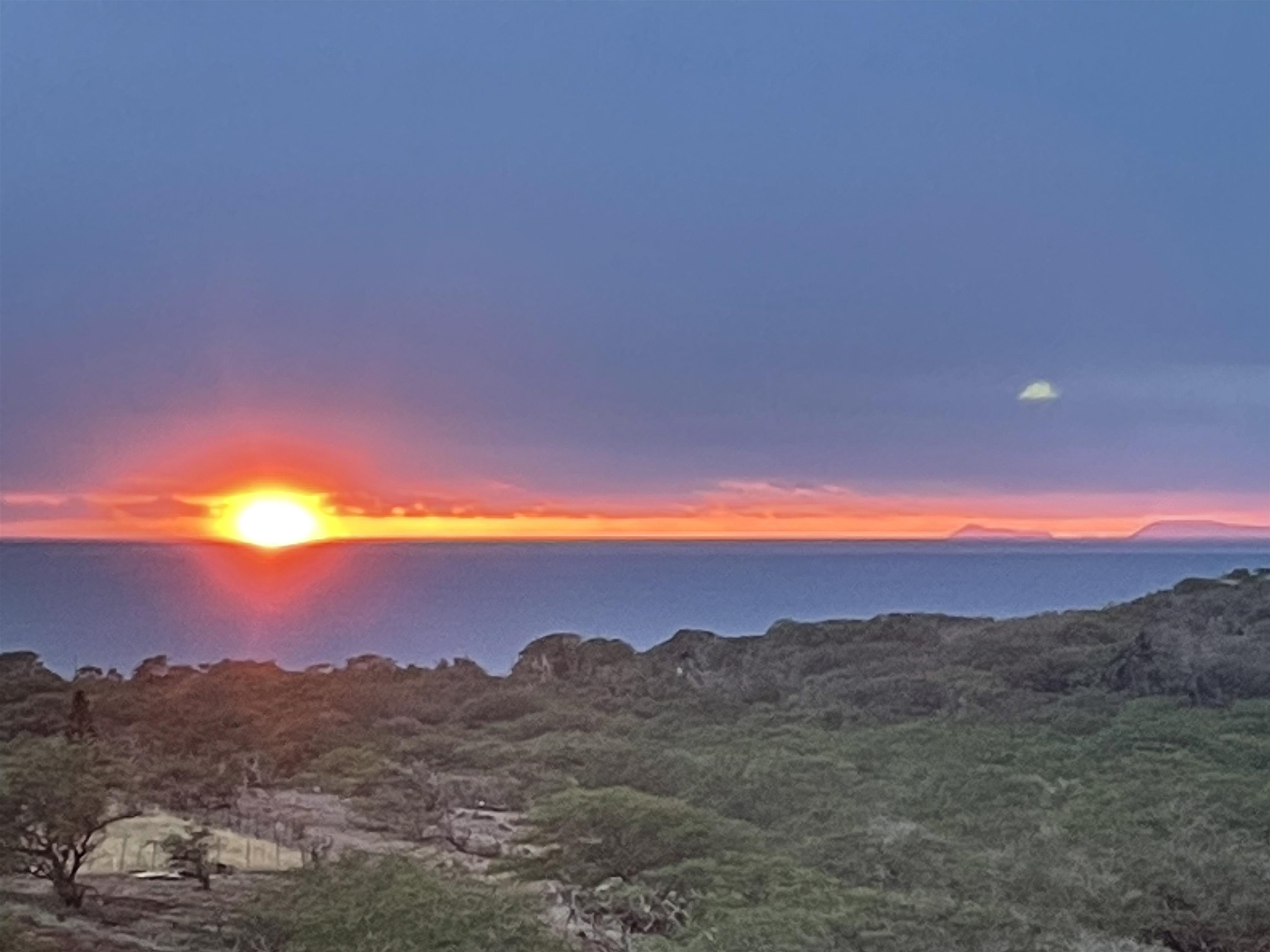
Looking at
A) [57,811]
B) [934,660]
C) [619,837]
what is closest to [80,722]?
[57,811]

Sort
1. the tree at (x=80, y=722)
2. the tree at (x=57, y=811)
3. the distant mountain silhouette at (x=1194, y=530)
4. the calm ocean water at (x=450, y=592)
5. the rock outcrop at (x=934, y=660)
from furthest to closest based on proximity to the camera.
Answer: the distant mountain silhouette at (x=1194, y=530), the rock outcrop at (x=934, y=660), the calm ocean water at (x=450, y=592), the tree at (x=80, y=722), the tree at (x=57, y=811)

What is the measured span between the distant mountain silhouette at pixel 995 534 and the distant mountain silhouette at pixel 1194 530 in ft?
1.21

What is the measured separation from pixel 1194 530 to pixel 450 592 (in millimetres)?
2576

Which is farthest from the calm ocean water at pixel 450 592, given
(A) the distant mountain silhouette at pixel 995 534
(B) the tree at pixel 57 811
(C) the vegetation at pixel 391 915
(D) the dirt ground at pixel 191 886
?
(C) the vegetation at pixel 391 915

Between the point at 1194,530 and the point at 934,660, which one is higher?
the point at 1194,530

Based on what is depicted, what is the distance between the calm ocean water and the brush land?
2.9 inches

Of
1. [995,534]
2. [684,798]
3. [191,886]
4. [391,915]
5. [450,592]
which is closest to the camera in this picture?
[391,915]

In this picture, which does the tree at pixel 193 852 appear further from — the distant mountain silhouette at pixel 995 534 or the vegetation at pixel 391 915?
the distant mountain silhouette at pixel 995 534

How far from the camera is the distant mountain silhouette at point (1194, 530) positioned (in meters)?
4.33

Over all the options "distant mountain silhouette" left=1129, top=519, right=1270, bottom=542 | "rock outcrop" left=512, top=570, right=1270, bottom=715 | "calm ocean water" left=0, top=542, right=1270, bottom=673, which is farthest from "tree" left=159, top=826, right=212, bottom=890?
"distant mountain silhouette" left=1129, top=519, right=1270, bottom=542

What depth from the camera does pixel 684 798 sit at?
3631 millimetres

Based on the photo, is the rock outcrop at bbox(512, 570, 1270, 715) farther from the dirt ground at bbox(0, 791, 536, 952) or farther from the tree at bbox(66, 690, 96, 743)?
the tree at bbox(66, 690, 96, 743)

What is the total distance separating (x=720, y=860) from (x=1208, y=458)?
2282mm

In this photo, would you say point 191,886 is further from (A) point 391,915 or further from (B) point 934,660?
(B) point 934,660
